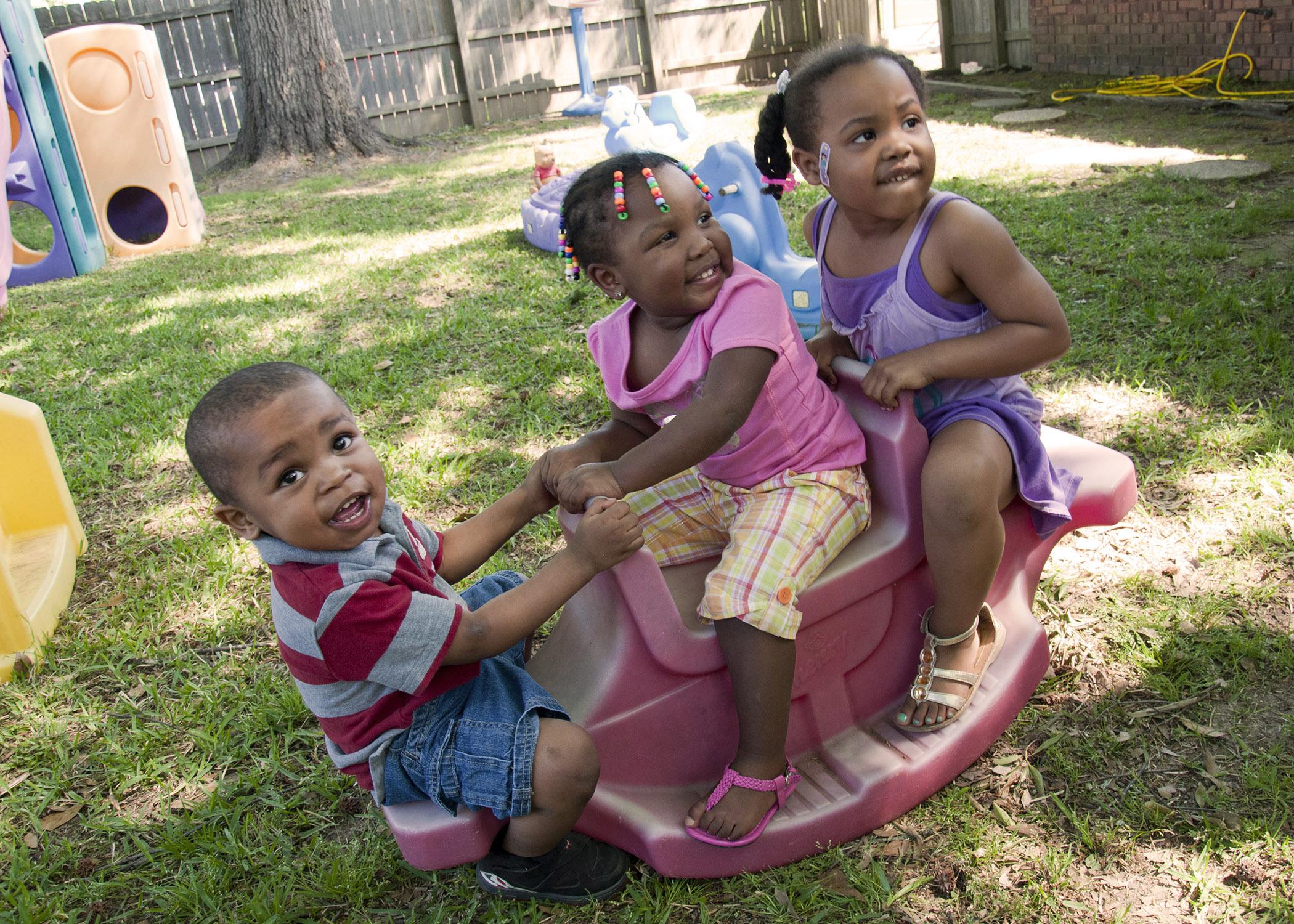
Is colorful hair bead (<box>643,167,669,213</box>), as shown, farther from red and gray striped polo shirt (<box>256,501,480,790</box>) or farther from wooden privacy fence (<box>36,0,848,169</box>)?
wooden privacy fence (<box>36,0,848,169</box>)

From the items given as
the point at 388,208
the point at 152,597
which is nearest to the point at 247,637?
the point at 152,597

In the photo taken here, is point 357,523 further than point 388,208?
No

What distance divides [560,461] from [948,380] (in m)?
0.79

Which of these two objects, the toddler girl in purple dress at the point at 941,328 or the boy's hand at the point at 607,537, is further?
the toddler girl in purple dress at the point at 941,328

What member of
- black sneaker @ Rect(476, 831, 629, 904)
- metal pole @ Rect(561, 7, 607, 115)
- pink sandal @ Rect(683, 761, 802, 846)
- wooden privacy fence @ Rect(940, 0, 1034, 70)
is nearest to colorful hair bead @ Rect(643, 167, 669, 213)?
pink sandal @ Rect(683, 761, 802, 846)

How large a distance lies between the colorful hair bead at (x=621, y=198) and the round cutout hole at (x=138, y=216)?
265 inches

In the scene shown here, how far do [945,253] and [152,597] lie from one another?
7.46ft

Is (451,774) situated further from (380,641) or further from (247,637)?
(247,637)

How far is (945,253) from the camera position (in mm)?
1931

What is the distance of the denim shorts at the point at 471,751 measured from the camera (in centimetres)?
161

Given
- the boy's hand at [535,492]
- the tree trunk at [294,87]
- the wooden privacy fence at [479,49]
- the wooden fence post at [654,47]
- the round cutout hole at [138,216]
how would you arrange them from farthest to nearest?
the wooden fence post at [654,47] < the wooden privacy fence at [479,49] < the tree trunk at [294,87] < the round cutout hole at [138,216] < the boy's hand at [535,492]

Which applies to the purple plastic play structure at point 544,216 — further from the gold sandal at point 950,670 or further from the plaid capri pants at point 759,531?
the gold sandal at point 950,670

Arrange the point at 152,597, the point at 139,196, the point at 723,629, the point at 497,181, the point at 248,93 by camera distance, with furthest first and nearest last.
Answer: the point at 248,93
the point at 497,181
the point at 139,196
the point at 152,597
the point at 723,629

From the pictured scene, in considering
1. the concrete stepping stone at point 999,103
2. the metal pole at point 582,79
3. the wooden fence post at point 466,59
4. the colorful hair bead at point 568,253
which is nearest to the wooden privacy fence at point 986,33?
the concrete stepping stone at point 999,103
